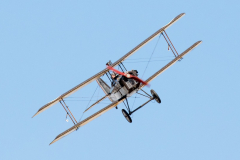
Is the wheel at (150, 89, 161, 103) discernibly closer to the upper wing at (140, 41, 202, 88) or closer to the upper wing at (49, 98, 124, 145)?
the upper wing at (140, 41, 202, 88)

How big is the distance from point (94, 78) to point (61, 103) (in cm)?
287

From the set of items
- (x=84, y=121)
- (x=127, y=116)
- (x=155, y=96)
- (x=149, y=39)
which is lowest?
(x=127, y=116)

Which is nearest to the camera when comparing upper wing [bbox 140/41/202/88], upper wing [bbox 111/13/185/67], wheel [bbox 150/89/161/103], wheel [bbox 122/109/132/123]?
wheel [bbox 150/89/161/103]

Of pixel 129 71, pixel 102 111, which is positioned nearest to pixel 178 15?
pixel 129 71

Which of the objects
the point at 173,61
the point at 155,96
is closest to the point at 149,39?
the point at 173,61

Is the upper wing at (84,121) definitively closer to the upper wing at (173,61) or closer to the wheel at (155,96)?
the wheel at (155,96)

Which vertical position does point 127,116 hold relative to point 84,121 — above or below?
below

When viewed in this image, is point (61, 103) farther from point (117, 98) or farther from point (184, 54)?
point (184, 54)

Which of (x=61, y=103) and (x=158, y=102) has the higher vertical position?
(x=61, y=103)

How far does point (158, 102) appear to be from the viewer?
44.0 metres

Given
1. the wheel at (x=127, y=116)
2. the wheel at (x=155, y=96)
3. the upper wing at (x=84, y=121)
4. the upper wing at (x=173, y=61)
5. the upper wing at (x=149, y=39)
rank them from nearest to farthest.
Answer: the upper wing at (x=84, y=121) → the wheel at (x=155, y=96) → the wheel at (x=127, y=116) → the upper wing at (x=173, y=61) → the upper wing at (x=149, y=39)

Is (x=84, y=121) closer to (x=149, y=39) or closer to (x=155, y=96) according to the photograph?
(x=155, y=96)

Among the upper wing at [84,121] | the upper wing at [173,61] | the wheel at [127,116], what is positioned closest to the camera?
the upper wing at [84,121]

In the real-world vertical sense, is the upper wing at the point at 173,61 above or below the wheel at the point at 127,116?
above
